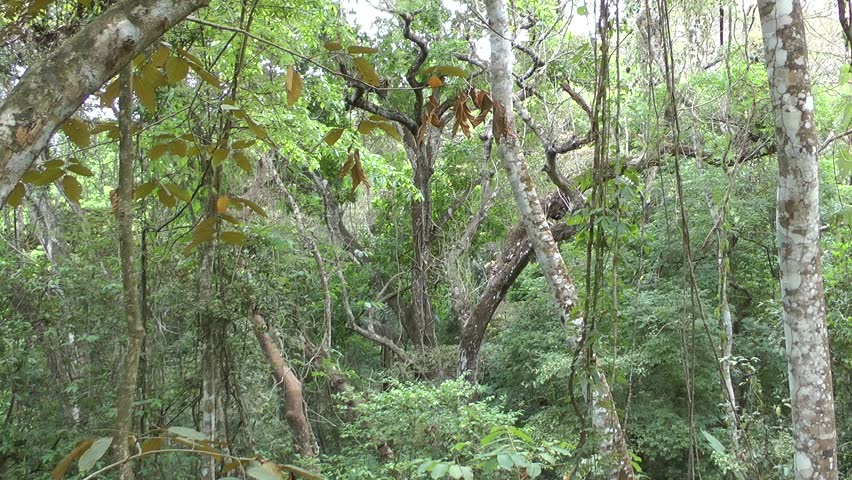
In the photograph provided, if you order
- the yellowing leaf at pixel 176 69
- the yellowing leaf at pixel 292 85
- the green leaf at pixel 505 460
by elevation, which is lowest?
the green leaf at pixel 505 460

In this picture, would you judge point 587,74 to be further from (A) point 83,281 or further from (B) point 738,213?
(A) point 83,281

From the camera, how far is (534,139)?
7613 mm

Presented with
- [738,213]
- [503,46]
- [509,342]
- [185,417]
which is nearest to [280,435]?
[185,417]

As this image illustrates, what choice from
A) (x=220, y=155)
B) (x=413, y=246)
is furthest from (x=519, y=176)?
(x=413, y=246)

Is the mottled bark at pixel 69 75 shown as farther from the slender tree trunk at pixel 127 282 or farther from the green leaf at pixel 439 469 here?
the green leaf at pixel 439 469

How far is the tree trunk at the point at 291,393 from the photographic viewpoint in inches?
154

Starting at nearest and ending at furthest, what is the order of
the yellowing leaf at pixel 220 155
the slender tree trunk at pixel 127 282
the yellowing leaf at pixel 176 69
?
1. the slender tree trunk at pixel 127 282
2. the yellowing leaf at pixel 176 69
3. the yellowing leaf at pixel 220 155

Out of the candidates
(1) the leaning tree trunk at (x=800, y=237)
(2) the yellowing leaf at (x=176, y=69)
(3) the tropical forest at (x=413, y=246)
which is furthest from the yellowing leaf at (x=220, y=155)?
(1) the leaning tree trunk at (x=800, y=237)

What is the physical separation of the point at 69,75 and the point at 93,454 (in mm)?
475

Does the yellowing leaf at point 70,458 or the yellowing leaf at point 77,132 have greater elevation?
the yellowing leaf at point 77,132

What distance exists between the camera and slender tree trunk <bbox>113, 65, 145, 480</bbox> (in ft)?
2.97

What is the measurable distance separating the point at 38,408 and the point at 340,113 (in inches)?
158

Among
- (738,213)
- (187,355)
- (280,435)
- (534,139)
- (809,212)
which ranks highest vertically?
(534,139)

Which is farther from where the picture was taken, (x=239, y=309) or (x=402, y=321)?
(x=402, y=321)
